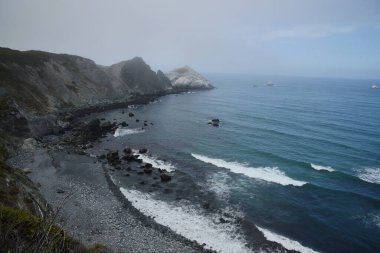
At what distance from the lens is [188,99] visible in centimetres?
11238

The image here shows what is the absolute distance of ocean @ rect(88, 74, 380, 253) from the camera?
2911 cm

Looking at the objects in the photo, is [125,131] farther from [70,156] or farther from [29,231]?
[29,231]

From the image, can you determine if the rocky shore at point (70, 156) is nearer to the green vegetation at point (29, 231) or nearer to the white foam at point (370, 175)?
the green vegetation at point (29, 231)

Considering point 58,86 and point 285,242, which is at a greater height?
point 58,86

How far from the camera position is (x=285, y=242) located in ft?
91.7

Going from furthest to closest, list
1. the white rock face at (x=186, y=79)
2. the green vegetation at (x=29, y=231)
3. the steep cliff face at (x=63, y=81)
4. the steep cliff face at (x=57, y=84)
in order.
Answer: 1. the white rock face at (x=186, y=79)
2. the steep cliff face at (x=63, y=81)
3. the steep cliff face at (x=57, y=84)
4. the green vegetation at (x=29, y=231)

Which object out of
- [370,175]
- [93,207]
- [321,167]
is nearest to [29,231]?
[93,207]

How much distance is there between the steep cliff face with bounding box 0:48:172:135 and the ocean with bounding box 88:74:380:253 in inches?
493

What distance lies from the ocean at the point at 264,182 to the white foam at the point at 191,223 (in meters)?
0.10

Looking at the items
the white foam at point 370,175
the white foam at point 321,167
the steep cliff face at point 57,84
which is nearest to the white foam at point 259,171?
the white foam at point 321,167

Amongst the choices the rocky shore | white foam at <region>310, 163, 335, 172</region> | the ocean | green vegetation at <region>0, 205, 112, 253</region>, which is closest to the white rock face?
the rocky shore

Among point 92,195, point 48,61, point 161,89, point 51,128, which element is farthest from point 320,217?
point 161,89

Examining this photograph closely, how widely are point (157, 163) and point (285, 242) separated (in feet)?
77.7

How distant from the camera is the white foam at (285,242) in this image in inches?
1065
